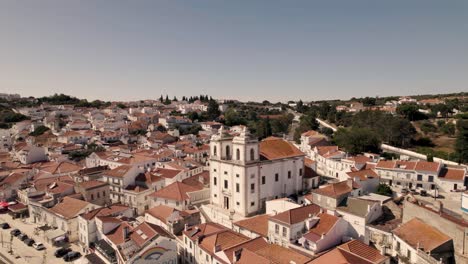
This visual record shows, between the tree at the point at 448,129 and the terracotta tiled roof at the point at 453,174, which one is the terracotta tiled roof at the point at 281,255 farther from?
the tree at the point at 448,129

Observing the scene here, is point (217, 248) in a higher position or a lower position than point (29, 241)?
higher

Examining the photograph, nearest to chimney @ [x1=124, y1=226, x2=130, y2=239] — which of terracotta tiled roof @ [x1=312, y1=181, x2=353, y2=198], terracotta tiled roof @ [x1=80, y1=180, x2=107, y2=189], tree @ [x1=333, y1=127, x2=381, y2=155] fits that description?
terracotta tiled roof @ [x1=80, y1=180, x2=107, y2=189]

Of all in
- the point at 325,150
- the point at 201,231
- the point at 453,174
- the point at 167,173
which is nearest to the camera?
the point at 201,231

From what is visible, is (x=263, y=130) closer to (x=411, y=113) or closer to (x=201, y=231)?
(x=411, y=113)

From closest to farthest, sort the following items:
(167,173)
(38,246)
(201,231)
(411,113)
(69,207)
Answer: (201,231) < (38,246) < (69,207) < (167,173) < (411,113)

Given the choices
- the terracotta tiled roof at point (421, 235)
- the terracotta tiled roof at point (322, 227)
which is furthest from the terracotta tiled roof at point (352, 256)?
the terracotta tiled roof at point (421, 235)

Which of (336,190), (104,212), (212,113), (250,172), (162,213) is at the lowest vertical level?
(162,213)

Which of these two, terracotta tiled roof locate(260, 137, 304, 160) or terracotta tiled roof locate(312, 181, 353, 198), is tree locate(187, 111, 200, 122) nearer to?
terracotta tiled roof locate(260, 137, 304, 160)

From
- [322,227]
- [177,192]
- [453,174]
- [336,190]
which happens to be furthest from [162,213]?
[453,174]

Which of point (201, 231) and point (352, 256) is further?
point (201, 231)
